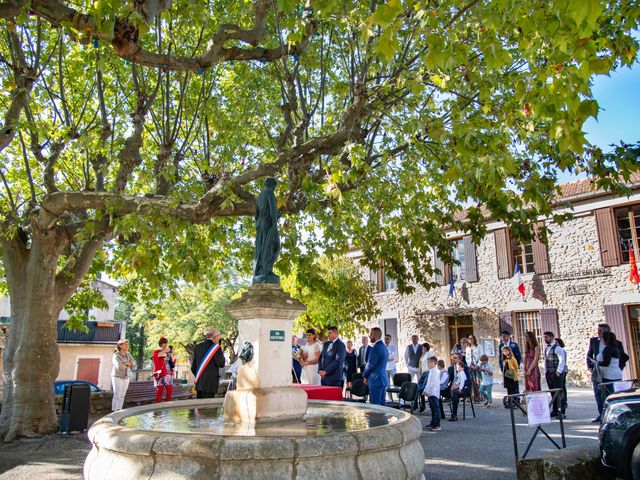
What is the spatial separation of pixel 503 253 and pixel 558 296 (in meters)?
2.64

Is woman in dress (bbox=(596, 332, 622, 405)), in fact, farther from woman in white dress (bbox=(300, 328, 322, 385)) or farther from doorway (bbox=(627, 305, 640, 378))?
doorway (bbox=(627, 305, 640, 378))

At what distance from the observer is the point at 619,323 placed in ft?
53.3

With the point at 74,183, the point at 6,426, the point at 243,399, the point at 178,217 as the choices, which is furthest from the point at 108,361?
the point at 243,399

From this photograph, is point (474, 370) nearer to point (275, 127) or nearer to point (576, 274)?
point (576, 274)

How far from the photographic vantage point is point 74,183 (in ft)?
43.3

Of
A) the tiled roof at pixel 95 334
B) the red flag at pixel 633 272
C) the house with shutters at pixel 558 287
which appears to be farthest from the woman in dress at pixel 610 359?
the tiled roof at pixel 95 334

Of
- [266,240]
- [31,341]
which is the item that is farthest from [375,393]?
[31,341]

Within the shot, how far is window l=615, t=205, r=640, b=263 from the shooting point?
16609 mm

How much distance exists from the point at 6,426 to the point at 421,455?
7.64m

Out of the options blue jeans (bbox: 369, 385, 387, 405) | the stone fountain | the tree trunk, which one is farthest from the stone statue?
the tree trunk

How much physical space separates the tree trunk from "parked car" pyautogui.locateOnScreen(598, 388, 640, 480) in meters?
8.91

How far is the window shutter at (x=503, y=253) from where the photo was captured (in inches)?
761

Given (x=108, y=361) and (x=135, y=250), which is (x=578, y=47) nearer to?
(x=135, y=250)

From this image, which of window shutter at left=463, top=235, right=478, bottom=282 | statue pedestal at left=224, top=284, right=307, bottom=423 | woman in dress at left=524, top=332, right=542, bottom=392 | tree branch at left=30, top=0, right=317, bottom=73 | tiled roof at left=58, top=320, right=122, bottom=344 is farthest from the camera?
tiled roof at left=58, top=320, right=122, bottom=344
